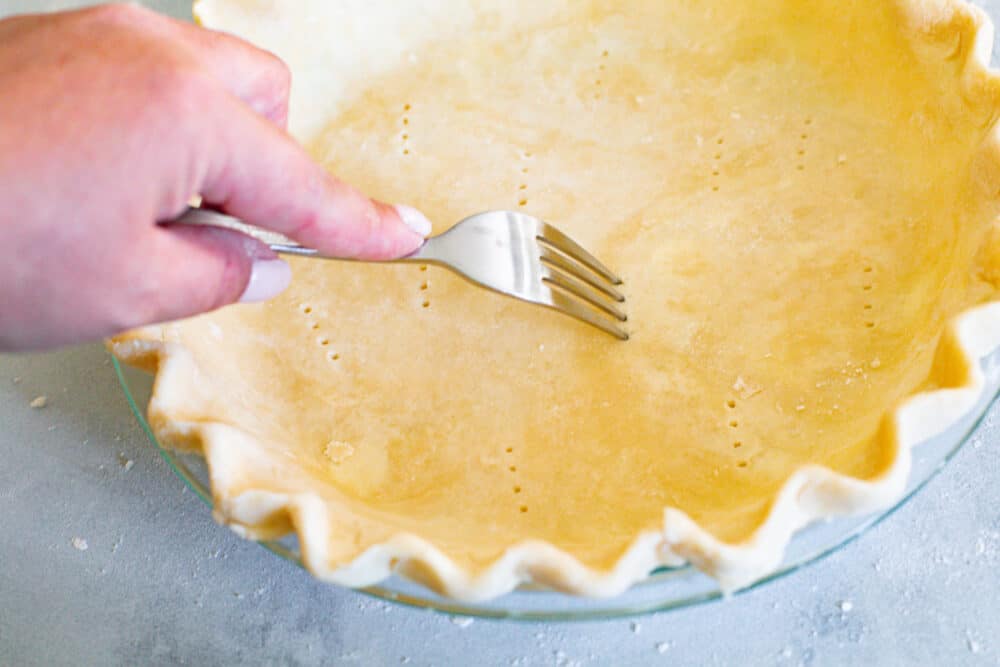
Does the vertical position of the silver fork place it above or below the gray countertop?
above

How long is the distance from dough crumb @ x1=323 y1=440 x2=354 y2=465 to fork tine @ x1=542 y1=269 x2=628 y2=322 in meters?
0.32

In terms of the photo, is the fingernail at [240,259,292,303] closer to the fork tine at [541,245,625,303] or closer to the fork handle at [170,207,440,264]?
the fork handle at [170,207,440,264]

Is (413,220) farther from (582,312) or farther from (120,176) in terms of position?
(120,176)

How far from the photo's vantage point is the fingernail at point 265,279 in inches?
36.0

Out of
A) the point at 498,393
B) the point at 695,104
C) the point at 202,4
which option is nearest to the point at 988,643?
the point at 498,393

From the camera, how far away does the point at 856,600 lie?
1096mm

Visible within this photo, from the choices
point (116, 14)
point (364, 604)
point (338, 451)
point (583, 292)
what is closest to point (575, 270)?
point (583, 292)

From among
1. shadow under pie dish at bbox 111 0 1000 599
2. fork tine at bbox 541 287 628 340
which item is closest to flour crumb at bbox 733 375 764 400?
shadow under pie dish at bbox 111 0 1000 599

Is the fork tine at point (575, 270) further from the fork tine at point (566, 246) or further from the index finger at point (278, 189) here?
the index finger at point (278, 189)

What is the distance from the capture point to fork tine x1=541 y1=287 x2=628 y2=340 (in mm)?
1136

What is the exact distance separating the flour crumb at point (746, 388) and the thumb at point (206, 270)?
0.55 meters

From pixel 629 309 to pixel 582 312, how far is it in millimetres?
87

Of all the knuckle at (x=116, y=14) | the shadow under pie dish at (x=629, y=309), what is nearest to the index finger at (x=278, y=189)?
the knuckle at (x=116, y=14)

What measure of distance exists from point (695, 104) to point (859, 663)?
818mm
